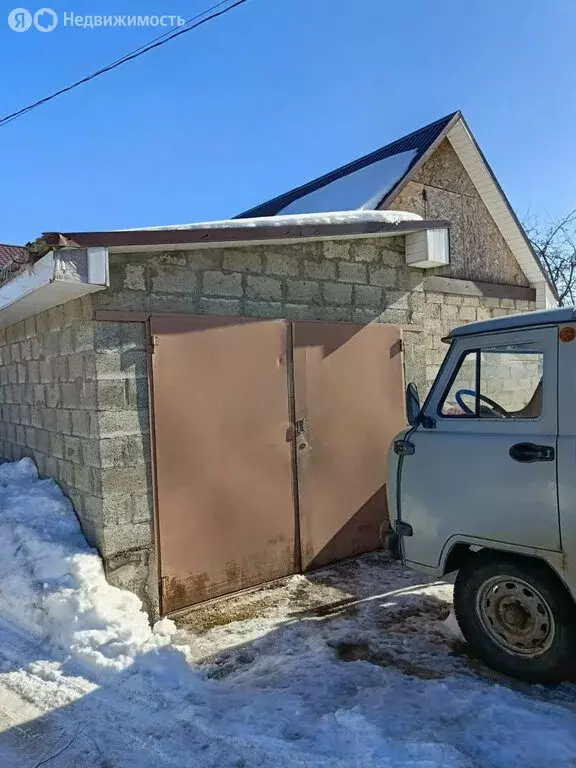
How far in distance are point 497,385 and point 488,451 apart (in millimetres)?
515

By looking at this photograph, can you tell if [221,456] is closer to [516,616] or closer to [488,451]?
[488,451]

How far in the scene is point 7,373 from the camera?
6289 millimetres

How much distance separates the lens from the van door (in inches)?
123

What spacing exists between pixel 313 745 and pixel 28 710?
164 cm

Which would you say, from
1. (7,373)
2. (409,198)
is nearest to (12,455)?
(7,373)

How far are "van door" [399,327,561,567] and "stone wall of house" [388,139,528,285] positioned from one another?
15.6ft

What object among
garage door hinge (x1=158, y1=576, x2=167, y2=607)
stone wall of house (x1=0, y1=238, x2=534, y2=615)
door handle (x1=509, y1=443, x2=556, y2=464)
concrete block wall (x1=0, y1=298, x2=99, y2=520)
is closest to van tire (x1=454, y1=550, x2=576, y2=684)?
door handle (x1=509, y1=443, x2=556, y2=464)

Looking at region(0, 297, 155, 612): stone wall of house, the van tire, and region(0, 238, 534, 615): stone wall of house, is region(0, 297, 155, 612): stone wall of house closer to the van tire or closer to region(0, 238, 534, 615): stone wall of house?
region(0, 238, 534, 615): stone wall of house

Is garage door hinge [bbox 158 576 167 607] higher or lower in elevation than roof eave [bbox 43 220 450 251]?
lower

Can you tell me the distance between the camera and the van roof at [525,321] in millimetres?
3182

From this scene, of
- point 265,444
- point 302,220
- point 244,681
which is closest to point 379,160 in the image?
point 302,220

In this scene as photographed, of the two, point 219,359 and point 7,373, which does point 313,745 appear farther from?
point 7,373

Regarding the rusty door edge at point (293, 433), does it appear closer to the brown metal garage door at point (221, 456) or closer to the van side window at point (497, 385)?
the brown metal garage door at point (221, 456)

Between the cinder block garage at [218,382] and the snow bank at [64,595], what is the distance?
0.60 ft
